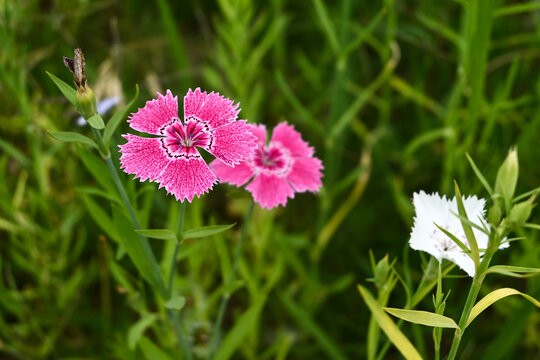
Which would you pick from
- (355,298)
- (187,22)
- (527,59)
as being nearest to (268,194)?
(355,298)

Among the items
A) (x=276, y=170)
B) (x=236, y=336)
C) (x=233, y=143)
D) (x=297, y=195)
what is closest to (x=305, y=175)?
(x=276, y=170)

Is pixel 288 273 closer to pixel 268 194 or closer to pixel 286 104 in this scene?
pixel 286 104

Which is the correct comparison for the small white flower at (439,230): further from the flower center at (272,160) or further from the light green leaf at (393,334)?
the flower center at (272,160)

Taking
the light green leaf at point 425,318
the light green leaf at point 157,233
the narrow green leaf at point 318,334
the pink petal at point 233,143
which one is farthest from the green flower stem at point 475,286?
the narrow green leaf at point 318,334

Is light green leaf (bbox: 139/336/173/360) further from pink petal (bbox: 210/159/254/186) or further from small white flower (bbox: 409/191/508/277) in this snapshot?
small white flower (bbox: 409/191/508/277)

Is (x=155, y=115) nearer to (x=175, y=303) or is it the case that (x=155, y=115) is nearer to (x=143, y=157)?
(x=143, y=157)

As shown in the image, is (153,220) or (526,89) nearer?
(153,220)
